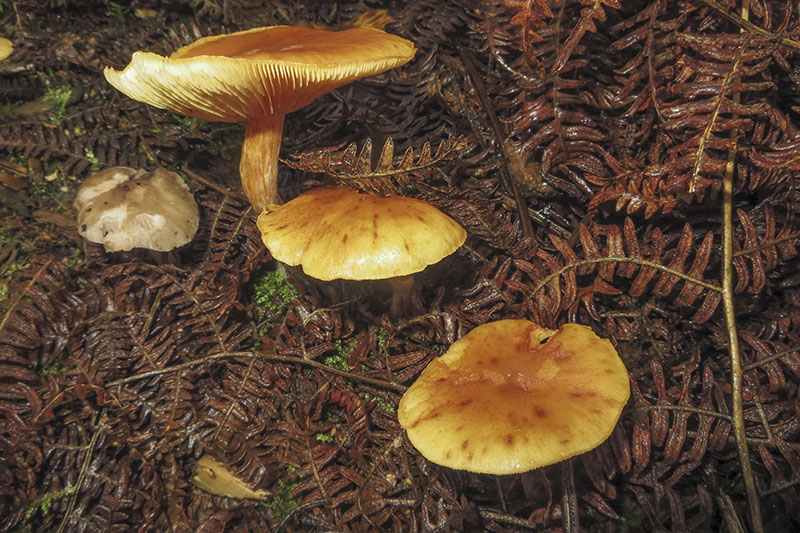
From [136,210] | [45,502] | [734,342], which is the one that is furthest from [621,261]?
[45,502]

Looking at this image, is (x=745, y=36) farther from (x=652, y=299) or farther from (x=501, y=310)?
(x=501, y=310)

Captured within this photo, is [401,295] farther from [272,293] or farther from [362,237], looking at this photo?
[272,293]

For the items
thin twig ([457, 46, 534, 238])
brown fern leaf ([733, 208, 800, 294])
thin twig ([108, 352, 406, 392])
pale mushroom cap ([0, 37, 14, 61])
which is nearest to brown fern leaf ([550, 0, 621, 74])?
thin twig ([457, 46, 534, 238])

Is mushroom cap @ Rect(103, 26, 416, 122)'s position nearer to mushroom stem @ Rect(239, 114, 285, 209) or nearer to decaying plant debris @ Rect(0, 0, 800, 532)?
mushroom stem @ Rect(239, 114, 285, 209)

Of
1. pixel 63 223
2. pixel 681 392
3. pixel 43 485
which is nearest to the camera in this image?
pixel 681 392

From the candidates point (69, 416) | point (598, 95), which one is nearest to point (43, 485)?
point (69, 416)

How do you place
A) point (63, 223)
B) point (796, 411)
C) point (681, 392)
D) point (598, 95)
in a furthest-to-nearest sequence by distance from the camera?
point (63, 223) → point (598, 95) → point (681, 392) → point (796, 411)
